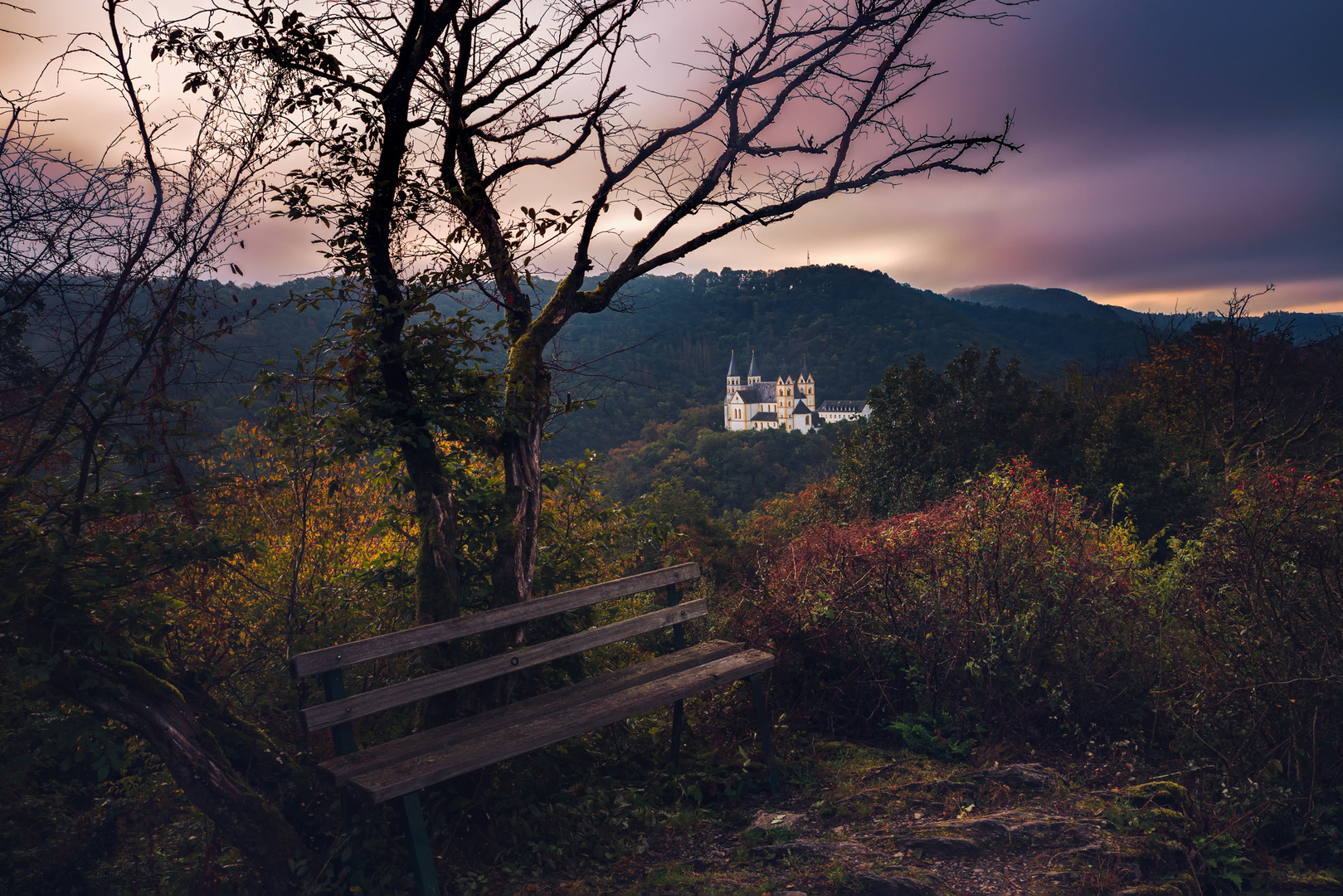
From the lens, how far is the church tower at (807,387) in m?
87.4

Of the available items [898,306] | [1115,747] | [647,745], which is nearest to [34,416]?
[647,745]

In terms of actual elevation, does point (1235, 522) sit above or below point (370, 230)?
below

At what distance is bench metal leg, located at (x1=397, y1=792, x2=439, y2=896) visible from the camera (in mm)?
2635

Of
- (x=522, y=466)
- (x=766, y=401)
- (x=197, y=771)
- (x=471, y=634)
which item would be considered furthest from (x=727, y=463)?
(x=197, y=771)

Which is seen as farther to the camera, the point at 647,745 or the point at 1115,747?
the point at 647,745

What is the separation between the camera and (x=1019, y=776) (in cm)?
359

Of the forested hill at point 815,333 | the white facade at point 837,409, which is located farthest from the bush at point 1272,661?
the white facade at point 837,409

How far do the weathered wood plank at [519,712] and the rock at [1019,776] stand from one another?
145cm

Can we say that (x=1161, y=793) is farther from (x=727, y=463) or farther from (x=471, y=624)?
(x=727, y=463)

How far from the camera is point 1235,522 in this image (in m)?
3.87

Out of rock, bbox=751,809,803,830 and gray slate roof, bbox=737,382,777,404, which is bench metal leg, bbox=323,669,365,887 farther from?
gray slate roof, bbox=737,382,777,404

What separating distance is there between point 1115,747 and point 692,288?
9967 cm

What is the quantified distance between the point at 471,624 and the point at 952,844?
2360 mm

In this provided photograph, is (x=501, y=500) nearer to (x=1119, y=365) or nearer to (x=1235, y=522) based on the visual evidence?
(x=1235, y=522)
